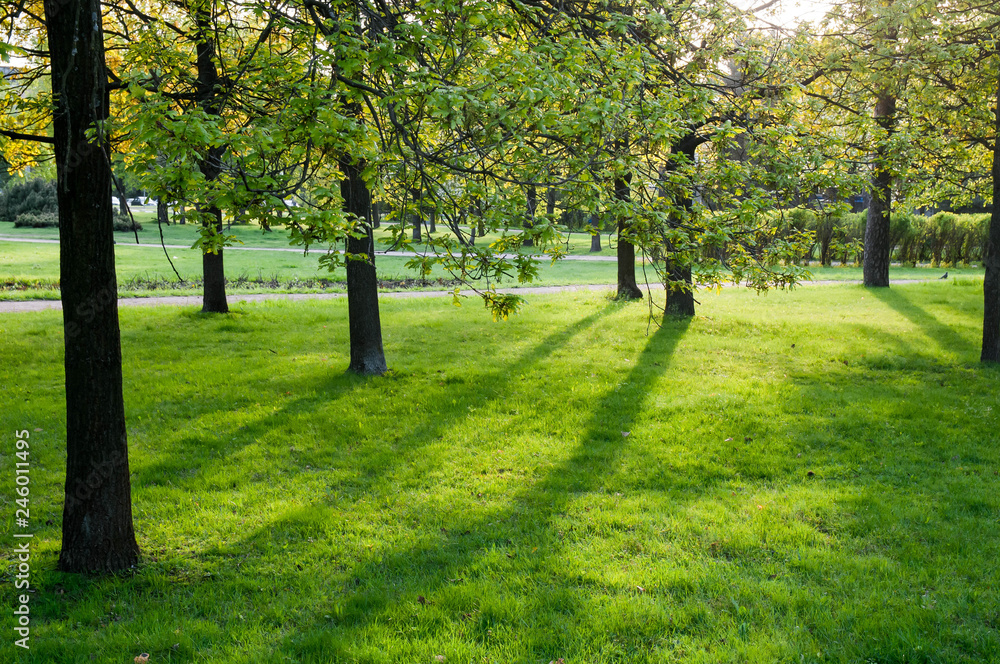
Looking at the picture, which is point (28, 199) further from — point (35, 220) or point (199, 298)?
point (199, 298)

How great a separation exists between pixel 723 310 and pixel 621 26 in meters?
10.4

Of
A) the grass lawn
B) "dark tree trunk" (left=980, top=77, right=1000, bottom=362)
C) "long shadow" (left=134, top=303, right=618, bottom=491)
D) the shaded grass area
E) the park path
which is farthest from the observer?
the grass lawn

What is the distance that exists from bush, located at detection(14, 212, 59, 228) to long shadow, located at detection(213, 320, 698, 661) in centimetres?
4772

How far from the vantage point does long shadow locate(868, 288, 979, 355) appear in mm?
11688

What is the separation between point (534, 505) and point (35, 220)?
48.6m

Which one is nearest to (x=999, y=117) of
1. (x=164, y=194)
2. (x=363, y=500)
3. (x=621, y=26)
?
(x=621, y=26)

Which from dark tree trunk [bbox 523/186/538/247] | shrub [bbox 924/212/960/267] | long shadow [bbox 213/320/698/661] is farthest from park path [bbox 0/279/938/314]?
shrub [bbox 924/212/960/267]

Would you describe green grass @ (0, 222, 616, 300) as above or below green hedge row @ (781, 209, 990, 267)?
below

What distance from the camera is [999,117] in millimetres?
9656

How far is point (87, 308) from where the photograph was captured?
430cm

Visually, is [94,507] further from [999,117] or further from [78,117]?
[999,117]

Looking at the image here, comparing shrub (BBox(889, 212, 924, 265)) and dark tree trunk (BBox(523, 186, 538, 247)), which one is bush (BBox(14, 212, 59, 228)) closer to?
shrub (BBox(889, 212, 924, 265))

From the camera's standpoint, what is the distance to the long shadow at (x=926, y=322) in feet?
38.3

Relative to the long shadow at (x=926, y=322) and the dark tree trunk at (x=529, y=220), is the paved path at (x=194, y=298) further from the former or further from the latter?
the dark tree trunk at (x=529, y=220)
